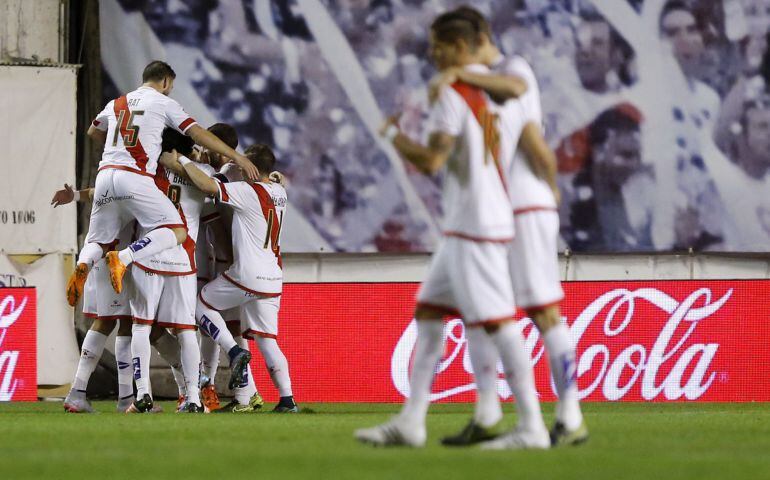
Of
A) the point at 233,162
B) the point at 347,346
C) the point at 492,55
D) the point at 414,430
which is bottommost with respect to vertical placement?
the point at 347,346

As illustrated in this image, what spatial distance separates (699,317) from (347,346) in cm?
279

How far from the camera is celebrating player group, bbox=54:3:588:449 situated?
16.7ft

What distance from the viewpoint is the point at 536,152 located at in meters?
5.30

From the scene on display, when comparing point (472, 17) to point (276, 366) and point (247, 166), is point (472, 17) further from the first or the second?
point (276, 366)

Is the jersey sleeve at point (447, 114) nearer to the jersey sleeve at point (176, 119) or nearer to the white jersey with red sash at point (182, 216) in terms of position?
the jersey sleeve at point (176, 119)

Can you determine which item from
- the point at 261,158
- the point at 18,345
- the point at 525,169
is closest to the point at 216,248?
the point at 261,158

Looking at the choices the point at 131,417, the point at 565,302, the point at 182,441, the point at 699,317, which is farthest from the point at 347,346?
the point at 182,441

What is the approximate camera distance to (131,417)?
738 centimetres

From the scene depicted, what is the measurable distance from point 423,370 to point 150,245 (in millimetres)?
3724

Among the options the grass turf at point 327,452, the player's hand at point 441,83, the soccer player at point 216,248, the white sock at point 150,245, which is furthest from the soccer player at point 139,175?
the player's hand at point 441,83

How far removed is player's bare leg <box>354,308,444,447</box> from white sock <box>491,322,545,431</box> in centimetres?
24

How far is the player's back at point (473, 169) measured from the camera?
4906 millimetres

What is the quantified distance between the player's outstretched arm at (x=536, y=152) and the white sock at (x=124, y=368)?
160 inches

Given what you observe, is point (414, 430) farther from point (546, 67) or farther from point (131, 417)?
point (546, 67)
